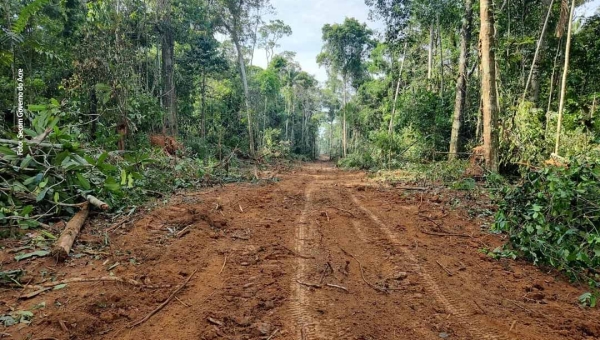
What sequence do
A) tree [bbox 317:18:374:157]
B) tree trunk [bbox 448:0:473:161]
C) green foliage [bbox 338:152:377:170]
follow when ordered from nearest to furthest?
tree trunk [bbox 448:0:473:161] → green foliage [bbox 338:152:377:170] → tree [bbox 317:18:374:157]

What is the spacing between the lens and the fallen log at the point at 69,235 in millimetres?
3365

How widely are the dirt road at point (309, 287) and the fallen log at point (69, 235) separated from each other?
120 mm

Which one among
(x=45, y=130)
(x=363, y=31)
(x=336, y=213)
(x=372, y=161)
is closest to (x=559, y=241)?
(x=336, y=213)

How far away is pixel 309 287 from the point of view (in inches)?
122

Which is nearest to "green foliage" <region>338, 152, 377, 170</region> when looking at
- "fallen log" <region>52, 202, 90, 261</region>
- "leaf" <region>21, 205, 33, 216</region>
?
"fallen log" <region>52, 202, 90, 261</region>

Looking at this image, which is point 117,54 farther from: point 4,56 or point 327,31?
point 327,31

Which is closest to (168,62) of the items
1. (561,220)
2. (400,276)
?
(400,276)

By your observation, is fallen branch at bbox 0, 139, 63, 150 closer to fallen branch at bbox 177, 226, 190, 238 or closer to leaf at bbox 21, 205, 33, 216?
leaf at bbox 21, 205, 33, 216

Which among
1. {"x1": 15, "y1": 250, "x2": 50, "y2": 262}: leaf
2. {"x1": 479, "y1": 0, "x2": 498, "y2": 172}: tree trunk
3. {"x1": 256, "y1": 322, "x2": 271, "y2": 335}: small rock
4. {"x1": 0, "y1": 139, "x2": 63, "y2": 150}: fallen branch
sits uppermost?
{"x1": 479, "y1": 0, "x2": 498, "y2": 172}: tree trunk

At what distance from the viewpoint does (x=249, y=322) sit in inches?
99.7

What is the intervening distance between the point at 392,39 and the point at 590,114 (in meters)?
10.4

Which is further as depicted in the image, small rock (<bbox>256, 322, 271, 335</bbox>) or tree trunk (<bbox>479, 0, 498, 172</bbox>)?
tree trunk (<bbox>479, 0, 498, 172</bbox>)

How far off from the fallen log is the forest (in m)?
0.03

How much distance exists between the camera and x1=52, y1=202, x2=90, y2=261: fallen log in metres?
3.37
